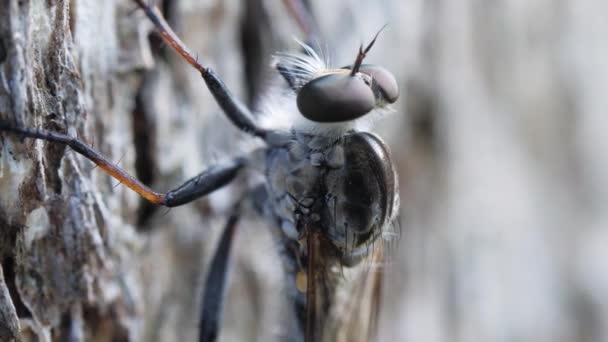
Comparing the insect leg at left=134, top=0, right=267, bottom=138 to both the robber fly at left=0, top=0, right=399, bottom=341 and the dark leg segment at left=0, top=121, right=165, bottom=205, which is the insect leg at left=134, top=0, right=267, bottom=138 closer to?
the robber fly at left=0, top=0, right=399, bottom=341

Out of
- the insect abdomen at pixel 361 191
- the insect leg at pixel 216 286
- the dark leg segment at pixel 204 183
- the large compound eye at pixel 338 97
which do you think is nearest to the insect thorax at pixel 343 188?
the insect abdomen at pixel 361 191

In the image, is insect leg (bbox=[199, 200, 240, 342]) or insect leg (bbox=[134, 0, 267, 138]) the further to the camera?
insect leg (bbox=[199, 200, 240, 342])

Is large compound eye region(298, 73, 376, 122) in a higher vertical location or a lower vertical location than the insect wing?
higher

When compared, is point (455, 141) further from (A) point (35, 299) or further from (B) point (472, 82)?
(A) point (35, 299)

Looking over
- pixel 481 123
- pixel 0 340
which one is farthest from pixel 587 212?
pixel 0 340

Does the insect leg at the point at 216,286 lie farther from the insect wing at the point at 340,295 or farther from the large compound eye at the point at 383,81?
the large compound eye at the point at 383,81

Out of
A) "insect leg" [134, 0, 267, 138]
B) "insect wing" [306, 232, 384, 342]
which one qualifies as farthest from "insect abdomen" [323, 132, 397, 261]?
"insect leg" [134, 0, 267, 138]

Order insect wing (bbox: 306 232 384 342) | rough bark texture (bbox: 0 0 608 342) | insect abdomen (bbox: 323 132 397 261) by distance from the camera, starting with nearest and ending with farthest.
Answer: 1. rough bark texture (bbox: 0 0 608 342)
2. insect abdomen (bbox: 323 132 397 261)
3. insect wing (bbox: 306 232 384 342)
